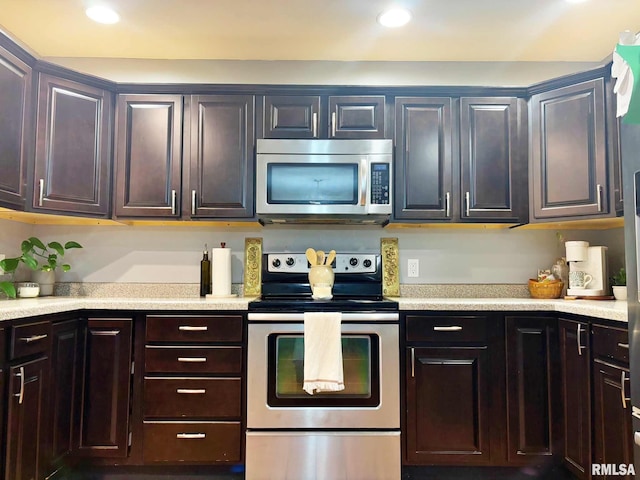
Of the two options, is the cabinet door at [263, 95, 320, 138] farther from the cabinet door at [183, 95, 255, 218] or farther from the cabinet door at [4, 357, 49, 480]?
the cabinet door at [4, 357, 49, 480]

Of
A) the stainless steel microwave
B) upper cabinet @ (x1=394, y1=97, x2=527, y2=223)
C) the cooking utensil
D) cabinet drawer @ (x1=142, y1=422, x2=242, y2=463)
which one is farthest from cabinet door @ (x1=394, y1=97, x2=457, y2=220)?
cabinet drawer @ (x1=142, y1=422, x2=242, y2=463)

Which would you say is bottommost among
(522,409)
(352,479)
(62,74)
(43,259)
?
(352,479)

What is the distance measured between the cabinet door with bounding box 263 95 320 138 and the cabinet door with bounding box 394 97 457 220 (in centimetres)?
50

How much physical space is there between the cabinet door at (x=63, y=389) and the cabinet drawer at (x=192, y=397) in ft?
1.14

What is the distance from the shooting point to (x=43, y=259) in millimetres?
2582

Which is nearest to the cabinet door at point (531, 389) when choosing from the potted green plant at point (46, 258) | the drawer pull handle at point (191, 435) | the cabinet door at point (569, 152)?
the cabinet door at point (569, 152)

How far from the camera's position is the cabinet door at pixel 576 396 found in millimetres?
1821

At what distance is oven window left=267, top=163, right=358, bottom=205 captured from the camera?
91.8 inches

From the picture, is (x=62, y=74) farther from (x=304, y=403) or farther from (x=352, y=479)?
(x=352, y=479)

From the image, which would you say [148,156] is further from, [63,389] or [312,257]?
[63,389]

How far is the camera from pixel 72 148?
7.38 feet

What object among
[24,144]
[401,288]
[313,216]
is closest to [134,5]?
[24,144]

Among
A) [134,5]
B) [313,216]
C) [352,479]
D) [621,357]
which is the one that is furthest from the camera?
[313,216]

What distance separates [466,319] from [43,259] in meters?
2.58
